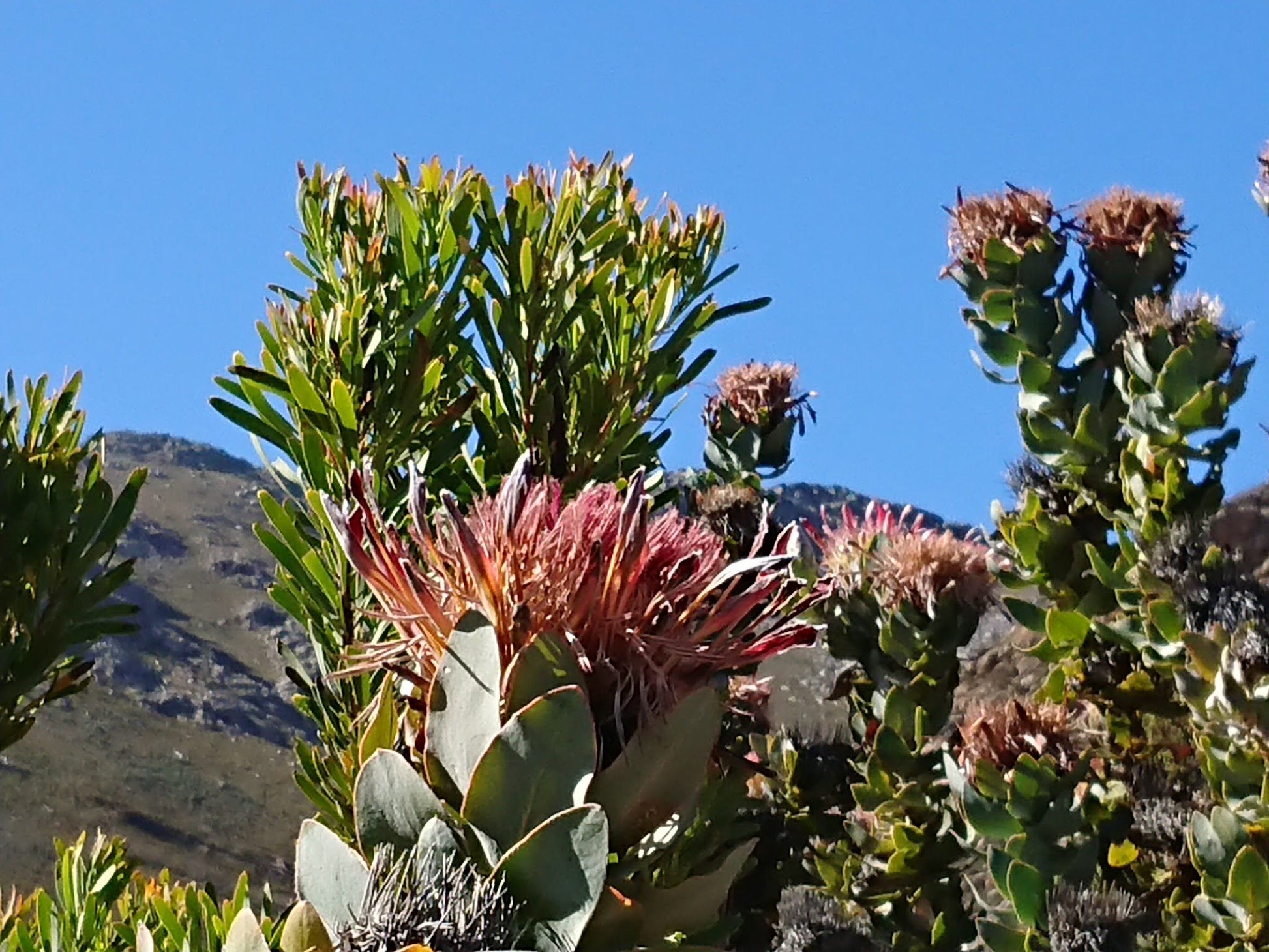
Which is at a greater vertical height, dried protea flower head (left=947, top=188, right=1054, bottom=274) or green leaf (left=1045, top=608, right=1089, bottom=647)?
dried protea flower head (left=947, top=188, right=1054, bottom=274)

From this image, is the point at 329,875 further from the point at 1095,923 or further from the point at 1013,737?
the point at 1013,737

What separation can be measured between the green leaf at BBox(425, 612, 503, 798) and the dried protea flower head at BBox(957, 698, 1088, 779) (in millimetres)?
1758

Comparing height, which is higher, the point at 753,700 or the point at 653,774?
the point at 753,700

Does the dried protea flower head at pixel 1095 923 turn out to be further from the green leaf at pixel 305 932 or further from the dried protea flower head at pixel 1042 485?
the green leaf at pixel 305 932

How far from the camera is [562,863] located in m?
1.18

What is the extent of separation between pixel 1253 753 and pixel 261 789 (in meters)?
28.6

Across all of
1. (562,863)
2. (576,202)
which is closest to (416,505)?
(562,863)

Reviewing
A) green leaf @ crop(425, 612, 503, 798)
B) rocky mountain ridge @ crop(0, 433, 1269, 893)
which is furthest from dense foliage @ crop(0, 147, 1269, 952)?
rocky mountain ridge @ crop(0, 433, 1269, 893)

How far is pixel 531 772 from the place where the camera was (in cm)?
122

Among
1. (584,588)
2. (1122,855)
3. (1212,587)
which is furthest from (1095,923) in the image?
(584,588)

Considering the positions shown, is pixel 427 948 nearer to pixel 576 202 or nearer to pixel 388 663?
pixel 388 663

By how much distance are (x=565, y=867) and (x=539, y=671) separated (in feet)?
0.58

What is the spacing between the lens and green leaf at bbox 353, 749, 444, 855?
1.23 m

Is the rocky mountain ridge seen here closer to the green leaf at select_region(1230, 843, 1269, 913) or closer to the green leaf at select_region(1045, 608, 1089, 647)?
the green leaf at select_region(1045, 608, 1089, 647)
